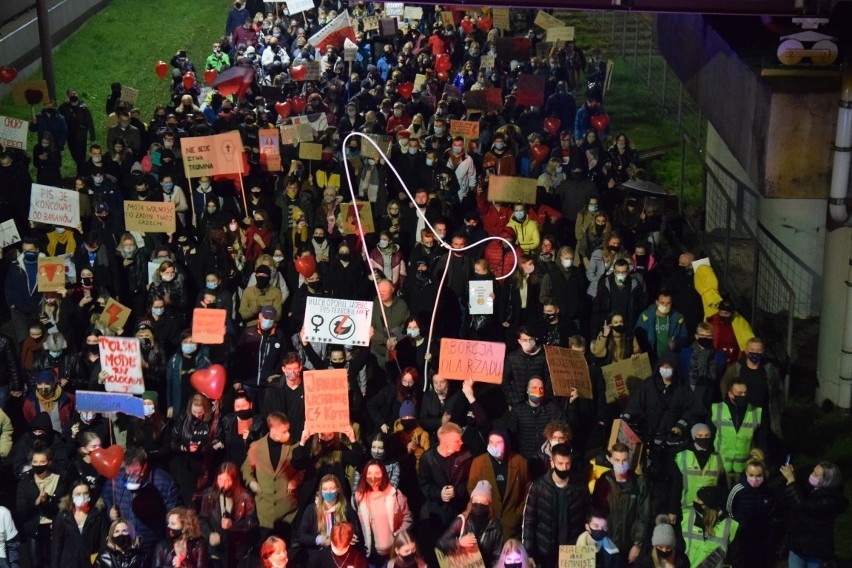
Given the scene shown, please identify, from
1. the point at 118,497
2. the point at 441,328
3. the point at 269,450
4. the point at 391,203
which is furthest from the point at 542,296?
the point at 118,497

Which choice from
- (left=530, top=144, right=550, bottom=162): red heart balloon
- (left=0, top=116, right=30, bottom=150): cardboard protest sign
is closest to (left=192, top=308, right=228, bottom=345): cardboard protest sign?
(left=530, top=144, right=550, bottom=162): red heart balloon

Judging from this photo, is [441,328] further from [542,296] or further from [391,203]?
[391,203]

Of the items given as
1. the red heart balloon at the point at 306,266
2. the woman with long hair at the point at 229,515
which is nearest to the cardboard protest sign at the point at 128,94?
the red heart balloon at the point at 306,266

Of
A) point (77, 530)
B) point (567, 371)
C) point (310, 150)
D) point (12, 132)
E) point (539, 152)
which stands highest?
point (12, 132)

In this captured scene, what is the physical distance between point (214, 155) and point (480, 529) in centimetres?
805

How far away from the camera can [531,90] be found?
70.9ft

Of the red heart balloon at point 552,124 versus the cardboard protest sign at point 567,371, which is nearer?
the cardboard protest sign at point 567,371

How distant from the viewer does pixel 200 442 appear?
11883mm

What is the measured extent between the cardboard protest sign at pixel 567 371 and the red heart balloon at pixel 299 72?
13758 millimetres

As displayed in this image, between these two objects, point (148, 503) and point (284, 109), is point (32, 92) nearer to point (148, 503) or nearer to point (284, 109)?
point (284, 109)

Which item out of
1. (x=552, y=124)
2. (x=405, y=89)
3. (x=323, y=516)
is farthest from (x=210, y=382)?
(x=405, y=89)

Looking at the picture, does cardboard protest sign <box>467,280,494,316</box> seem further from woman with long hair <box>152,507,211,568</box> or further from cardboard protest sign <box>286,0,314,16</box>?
cardboard protest sign <box>286,0,314,16</box>

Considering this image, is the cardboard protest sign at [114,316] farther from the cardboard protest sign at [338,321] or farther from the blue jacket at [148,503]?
the blue jacket at [148,503]

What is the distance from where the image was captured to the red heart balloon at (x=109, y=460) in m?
11.3
